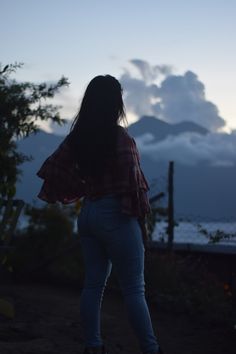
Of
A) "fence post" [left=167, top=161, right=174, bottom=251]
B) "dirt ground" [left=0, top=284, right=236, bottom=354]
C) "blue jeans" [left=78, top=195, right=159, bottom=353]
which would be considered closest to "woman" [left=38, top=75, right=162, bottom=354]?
"blue jeans" [left=78, top=195, right=159, bottom=353]

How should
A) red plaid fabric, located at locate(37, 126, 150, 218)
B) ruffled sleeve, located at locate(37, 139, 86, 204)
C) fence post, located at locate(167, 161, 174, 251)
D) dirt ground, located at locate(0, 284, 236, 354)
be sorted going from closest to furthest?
red plaid fabric, located at locate(37, 126, 150, 218) < ruffled sleeve, located at locate(37, 139, 86, 204) < dirt ground, located at locate(0, 284, 236, 354) < fence post, located at locate(167, 161, 174, 251)

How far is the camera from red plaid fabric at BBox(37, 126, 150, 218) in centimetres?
366

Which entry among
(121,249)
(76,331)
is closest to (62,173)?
(121,249)

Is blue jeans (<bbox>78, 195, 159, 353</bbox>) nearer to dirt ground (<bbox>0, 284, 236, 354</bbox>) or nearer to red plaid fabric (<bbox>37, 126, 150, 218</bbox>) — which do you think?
red plaid fabric (<bbox>37, 126, 150, 218</bbox>)

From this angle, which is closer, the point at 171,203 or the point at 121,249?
the point at 121,249

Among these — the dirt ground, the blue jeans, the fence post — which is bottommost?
the dirt ground

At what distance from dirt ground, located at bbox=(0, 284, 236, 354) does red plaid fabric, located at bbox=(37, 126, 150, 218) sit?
1140 mm

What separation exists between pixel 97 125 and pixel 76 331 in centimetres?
232

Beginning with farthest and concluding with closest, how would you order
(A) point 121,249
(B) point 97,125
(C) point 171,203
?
(C) point 171,203, (B) point 97,125, (A) point 121,249

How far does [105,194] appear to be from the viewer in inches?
146

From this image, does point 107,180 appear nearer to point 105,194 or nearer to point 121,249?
point 105,194

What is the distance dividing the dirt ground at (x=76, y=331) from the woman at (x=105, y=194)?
3.03 ft

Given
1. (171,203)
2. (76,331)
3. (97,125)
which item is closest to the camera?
(97,125)

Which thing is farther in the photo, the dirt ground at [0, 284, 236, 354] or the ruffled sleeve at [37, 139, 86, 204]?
the dirt ground at [0, 284, 236, 354]
